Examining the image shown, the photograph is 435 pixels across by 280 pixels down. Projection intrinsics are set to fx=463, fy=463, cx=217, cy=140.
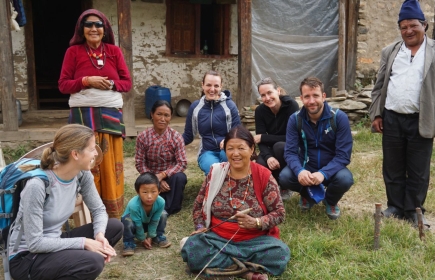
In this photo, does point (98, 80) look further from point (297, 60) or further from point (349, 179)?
point (297, 60)

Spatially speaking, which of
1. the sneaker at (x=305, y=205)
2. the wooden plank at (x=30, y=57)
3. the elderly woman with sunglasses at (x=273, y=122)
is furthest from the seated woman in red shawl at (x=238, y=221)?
the wooden plank at (x=30, y=57)

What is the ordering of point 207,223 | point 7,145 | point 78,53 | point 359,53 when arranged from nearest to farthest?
point 207,223
point 78,53
point 7,145
point 359,53

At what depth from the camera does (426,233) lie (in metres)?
3.84

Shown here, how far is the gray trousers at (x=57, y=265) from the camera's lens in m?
2.62

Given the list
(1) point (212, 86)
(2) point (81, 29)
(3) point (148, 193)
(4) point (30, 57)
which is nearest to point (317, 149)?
(1) point (212, 86)

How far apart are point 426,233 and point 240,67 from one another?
494 cm

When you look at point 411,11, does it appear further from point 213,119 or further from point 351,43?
point 351,43

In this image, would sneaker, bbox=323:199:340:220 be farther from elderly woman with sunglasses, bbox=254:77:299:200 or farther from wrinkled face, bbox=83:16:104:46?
wrinkled face, bbox=83:16:104:46

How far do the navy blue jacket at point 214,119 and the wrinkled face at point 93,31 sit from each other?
4.35ft

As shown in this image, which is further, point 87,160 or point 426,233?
point 426,233

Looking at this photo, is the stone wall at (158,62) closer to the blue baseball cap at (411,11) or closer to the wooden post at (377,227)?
the blue baseball cap at (411,11)

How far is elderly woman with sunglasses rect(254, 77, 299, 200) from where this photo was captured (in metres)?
4.52

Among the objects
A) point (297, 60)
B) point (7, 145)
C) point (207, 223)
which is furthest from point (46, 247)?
point (297, 60)

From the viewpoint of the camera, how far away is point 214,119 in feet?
15.6
